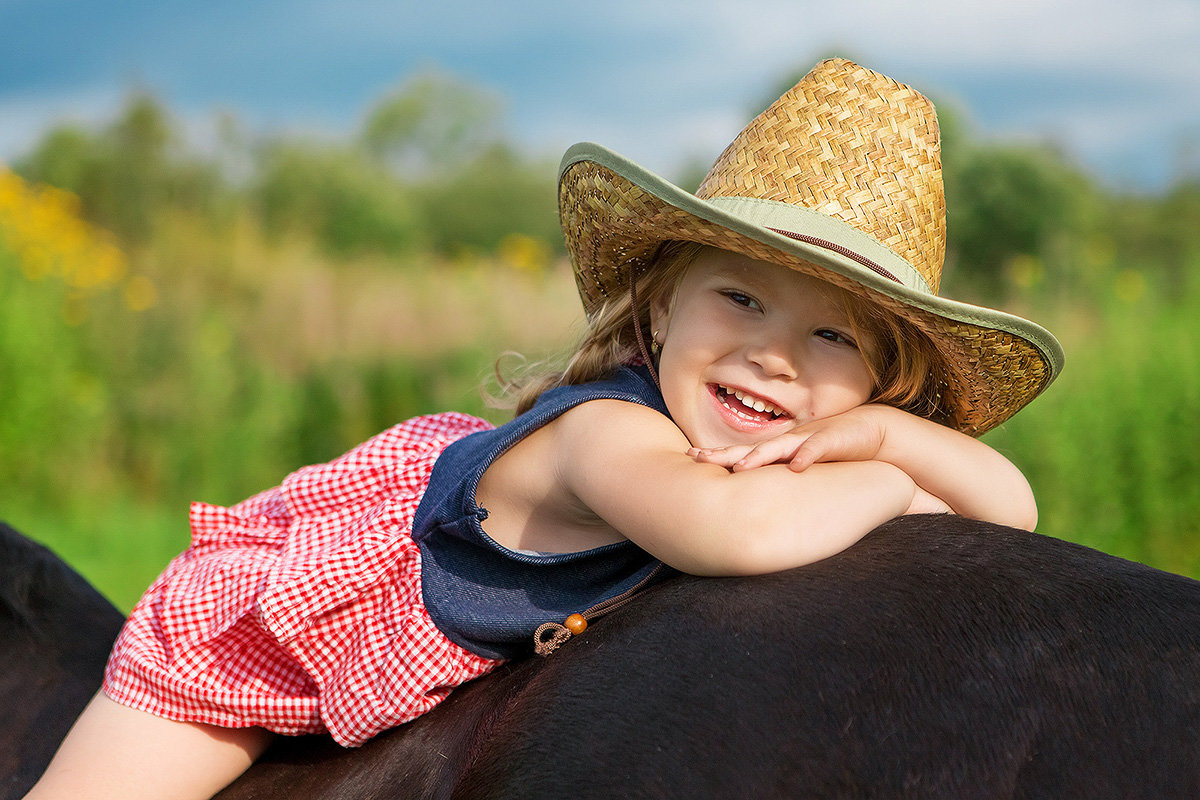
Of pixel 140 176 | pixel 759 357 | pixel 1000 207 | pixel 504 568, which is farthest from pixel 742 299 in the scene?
pixel 140 176

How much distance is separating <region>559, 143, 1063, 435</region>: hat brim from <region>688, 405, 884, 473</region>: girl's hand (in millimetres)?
183

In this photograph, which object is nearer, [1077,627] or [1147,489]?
[1077,627]

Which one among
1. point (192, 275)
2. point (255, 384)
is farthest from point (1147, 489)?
point (192, 275)

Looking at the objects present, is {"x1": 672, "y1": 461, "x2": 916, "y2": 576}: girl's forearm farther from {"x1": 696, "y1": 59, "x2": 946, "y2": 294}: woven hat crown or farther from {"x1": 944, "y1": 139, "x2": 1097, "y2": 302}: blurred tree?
{"x1": 944, "y1": 139, "x2": 1097, "y2": 302}: blurred tree

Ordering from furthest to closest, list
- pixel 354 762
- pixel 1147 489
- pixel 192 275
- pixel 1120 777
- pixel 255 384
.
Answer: pixel 192 275
pixel 255 384
pixel 1147 489
pixel 354 762
pixel 1120 777

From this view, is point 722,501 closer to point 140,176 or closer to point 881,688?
point 881,688

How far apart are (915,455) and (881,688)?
0.48m

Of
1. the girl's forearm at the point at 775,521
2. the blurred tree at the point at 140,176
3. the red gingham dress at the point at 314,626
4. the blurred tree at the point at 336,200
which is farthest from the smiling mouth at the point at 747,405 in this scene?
the blurred tree at the point at 336,200

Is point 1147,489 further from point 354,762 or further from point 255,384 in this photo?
point 255,384

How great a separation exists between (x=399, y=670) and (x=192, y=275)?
26.5 ft

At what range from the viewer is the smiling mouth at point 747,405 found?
1.76m

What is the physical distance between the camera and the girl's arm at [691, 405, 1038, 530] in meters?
1.58

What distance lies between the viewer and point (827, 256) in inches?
60.4

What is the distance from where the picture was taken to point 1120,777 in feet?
3.92
